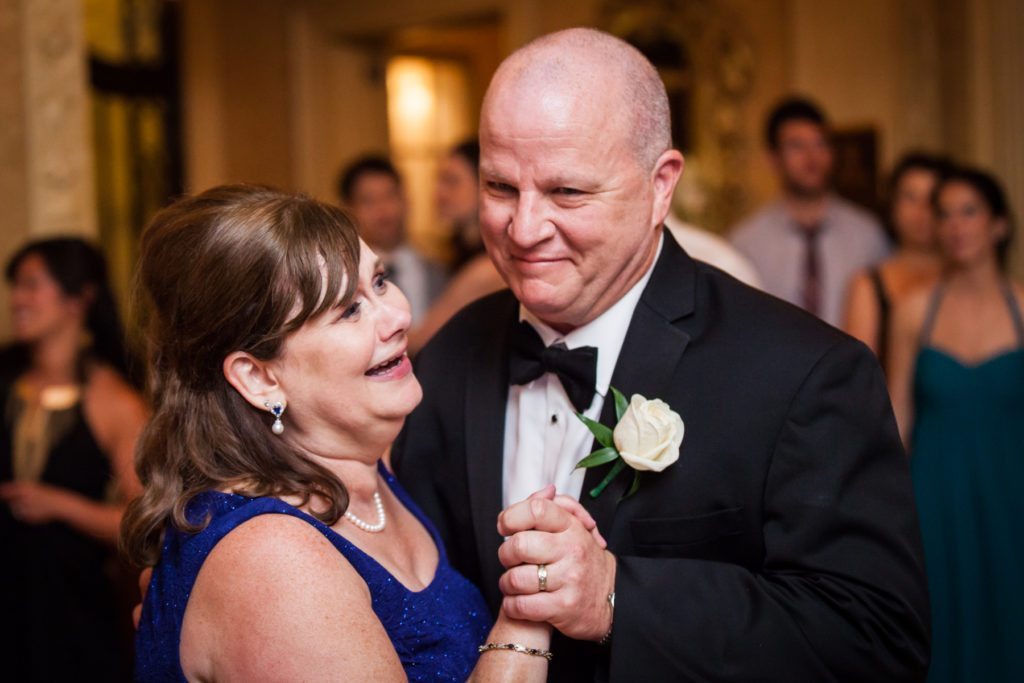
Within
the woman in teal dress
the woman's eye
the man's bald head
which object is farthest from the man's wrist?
the woman in teal dress

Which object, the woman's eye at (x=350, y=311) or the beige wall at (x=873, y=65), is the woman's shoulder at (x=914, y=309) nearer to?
the beige wall at (x=873, y=65)

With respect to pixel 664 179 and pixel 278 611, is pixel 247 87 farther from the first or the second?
pixel 278 611

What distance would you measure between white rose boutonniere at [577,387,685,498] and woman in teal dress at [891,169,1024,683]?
280 centimetres

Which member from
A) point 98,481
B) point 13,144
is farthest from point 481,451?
point 13,144

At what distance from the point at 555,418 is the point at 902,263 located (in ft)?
12.0

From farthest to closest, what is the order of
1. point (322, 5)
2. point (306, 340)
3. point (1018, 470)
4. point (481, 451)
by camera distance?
point (322, 5) < point (1018, 470) < point (481, 451) < point (306, 340)

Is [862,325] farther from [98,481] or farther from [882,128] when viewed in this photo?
[98,481]

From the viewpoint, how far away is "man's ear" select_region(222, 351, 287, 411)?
1849 millimetres

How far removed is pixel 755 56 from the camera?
7.07 meters

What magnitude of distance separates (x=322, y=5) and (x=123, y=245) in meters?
2.38

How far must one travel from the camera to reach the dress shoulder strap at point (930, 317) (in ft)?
15.2

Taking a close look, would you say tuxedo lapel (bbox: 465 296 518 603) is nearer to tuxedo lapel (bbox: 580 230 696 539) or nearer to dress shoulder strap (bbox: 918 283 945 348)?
tuxedo lapel (bbox: 580 230 696 539)

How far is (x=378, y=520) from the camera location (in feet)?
6.68

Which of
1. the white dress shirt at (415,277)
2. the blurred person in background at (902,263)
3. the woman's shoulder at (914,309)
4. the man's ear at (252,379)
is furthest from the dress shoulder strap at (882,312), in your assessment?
the man's ear at (252,379)
